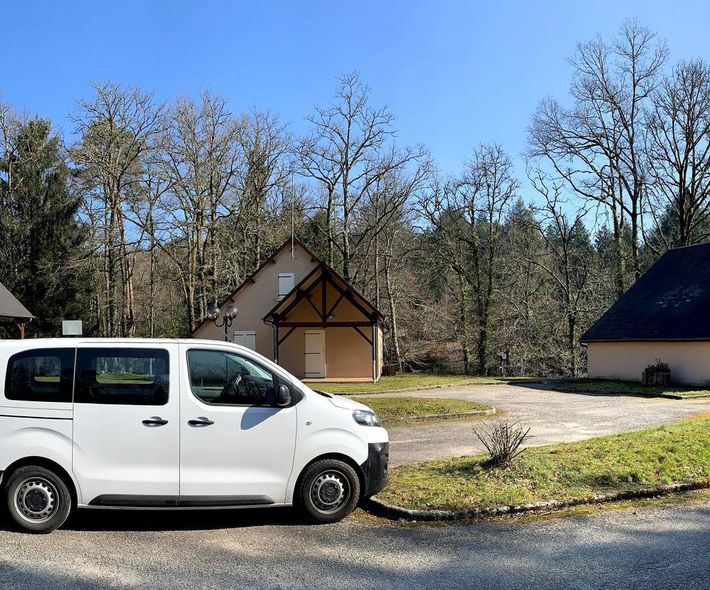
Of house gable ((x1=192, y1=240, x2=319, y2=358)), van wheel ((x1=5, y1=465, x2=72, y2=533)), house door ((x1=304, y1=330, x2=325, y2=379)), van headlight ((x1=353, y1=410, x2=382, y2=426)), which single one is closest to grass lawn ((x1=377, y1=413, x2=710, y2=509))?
van headlight ((x1=353, y1=410, x2=382, y2=426))

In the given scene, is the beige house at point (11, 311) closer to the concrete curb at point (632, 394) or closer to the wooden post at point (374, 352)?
the wooden post at point (374, 352)

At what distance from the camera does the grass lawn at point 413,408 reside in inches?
592

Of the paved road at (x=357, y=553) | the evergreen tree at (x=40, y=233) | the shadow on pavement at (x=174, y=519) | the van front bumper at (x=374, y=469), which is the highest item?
the evergreen tree at (x=40, y=233)

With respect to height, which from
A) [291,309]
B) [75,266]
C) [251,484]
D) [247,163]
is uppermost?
[247,163]

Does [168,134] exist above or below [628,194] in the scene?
above

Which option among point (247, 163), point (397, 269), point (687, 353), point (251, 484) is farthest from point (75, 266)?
point (251, 484)

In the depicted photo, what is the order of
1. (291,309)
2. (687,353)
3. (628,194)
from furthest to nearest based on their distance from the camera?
(628,194) → (291,309) → (687,353)

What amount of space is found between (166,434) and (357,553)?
7.33 ft

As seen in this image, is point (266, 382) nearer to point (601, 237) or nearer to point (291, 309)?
point (291, 309)

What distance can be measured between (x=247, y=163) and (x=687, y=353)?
27.8 meters

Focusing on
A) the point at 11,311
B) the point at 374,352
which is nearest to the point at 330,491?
the point at 11,311

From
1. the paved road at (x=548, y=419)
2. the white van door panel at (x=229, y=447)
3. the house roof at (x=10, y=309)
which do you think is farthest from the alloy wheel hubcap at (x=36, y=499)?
the house roof at (x=10, y=309)

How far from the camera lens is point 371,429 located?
276 inches

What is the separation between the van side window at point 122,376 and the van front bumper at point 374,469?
7.32 feet
